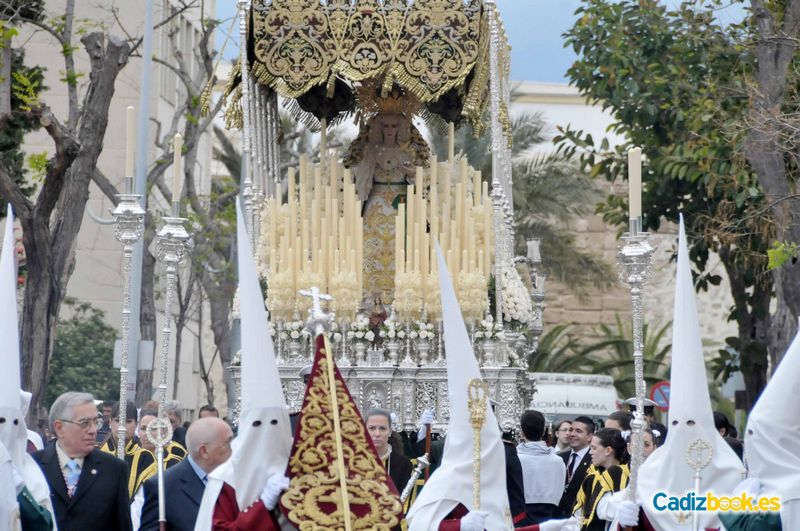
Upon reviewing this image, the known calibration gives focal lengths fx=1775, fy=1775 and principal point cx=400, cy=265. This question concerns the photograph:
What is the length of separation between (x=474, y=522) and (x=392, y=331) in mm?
7847

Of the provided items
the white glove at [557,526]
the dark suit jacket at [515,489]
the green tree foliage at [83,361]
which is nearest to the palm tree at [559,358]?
the green tree foliage at [83,361]

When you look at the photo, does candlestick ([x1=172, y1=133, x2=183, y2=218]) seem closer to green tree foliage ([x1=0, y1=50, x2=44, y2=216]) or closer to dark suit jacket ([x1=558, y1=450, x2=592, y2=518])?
dark suit jacket ([x1=558, y1=450, x2=592, y2=518])

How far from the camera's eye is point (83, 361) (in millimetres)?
35000

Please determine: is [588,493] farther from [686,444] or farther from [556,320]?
[556,320]

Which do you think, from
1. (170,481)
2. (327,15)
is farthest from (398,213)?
(170,481)

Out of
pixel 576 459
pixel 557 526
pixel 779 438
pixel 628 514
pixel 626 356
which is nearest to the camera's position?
pixel 779 438

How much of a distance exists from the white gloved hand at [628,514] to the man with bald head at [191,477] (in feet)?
6.57

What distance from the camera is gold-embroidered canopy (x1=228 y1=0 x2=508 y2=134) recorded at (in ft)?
54.1

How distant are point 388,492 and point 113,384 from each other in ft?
91.5

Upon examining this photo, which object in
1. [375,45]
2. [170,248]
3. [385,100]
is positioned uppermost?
[375,45]

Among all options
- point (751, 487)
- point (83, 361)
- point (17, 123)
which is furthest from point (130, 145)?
point (83, 361)

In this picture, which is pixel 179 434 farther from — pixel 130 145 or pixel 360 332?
pixel 130 145

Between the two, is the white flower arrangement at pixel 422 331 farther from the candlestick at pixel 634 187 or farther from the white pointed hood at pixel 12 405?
the white pointed hood at pixel 12 405

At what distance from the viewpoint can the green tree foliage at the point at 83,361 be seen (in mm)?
34625
